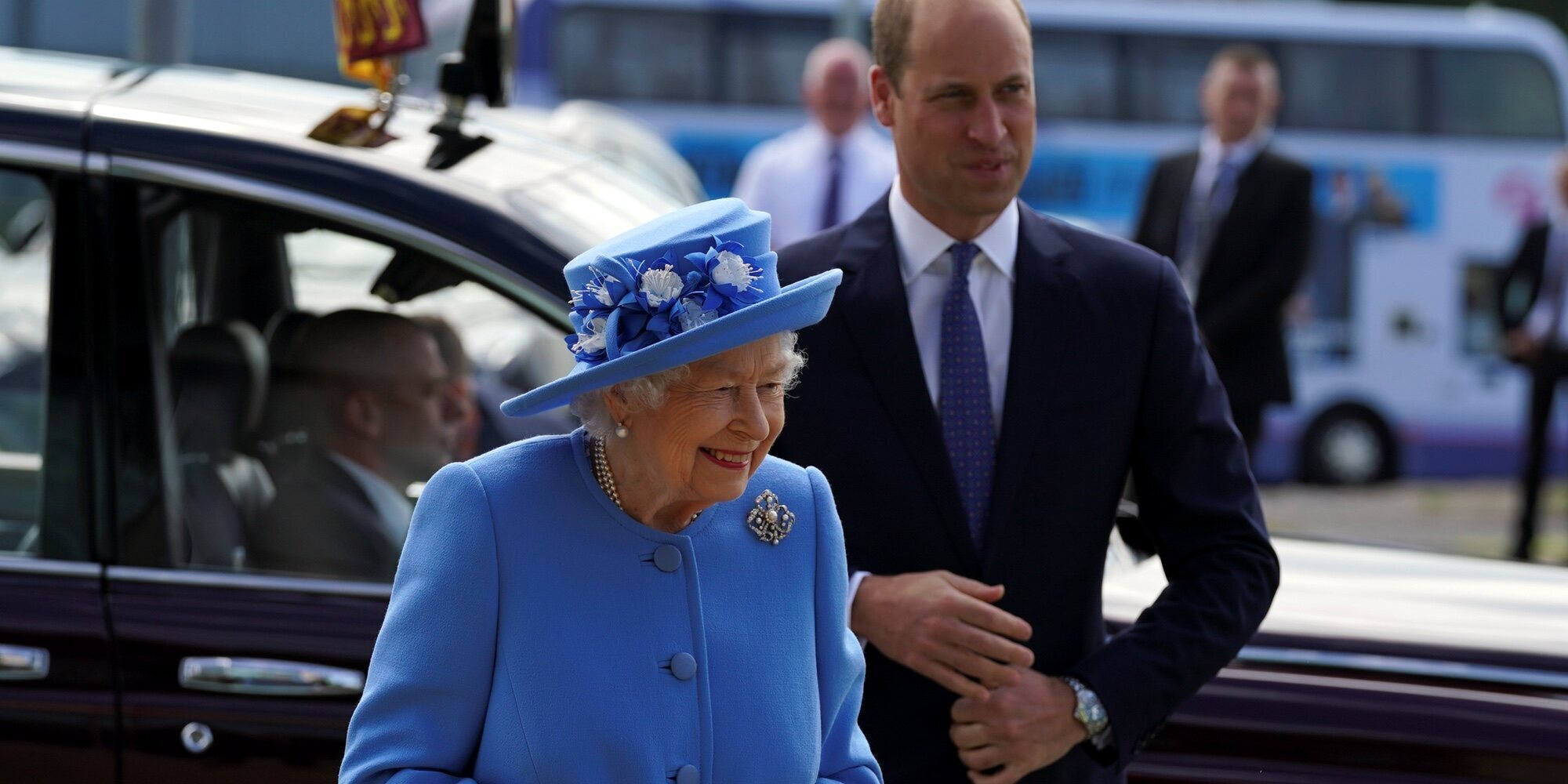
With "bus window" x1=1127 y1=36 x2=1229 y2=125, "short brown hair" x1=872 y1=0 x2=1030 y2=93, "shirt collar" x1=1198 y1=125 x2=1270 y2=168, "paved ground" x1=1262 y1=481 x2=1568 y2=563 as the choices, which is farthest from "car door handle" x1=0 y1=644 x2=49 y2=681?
"bus window" x1=1127 y1=36 x2=1229 y2=125

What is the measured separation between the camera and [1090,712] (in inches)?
95.3

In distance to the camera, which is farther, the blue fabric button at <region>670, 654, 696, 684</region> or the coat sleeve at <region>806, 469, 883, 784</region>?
the coat sleeve at <region>806, 469, 883, 784</region>

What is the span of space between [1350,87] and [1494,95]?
129 cm

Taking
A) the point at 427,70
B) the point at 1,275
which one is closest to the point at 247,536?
the point at 1,275

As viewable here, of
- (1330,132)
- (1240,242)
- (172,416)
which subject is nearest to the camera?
(172,416)

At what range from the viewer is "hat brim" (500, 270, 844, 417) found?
6.15 feet

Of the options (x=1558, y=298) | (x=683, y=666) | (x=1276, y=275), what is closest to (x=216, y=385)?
(x=683, y=666)

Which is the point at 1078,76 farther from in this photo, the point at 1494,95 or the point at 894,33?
the point at 894,33

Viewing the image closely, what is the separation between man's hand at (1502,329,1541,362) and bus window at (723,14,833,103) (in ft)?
24.7

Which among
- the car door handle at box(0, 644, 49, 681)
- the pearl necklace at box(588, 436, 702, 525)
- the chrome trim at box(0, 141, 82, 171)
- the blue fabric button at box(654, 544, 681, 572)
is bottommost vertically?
the car door handle at box(0, 644, 49, 681)

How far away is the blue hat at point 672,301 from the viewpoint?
188 centimetres

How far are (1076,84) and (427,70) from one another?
5.76 metres

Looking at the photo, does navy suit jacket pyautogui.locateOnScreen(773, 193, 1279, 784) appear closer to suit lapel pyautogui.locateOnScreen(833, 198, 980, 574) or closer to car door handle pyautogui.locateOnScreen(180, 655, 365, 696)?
suit lapel pyautogui.locateOnScreen(833, 198, 980, 574)

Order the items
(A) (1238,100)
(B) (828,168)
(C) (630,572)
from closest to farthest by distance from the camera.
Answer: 1. (C) (630,572)
2. (A) (1238,100)
3. (B) (828,168)
